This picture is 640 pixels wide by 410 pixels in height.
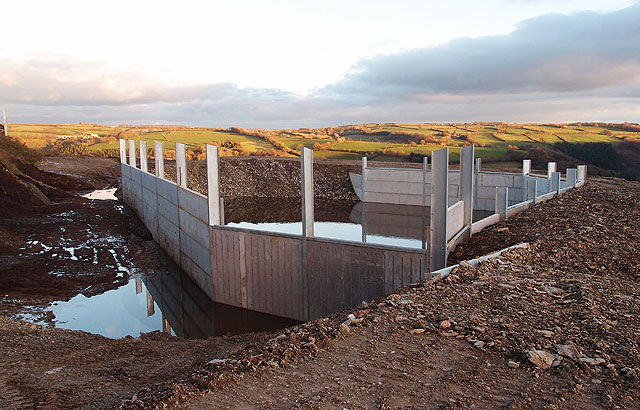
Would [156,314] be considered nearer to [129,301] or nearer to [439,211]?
[129,301]

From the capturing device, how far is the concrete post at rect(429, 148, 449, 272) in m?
8.99

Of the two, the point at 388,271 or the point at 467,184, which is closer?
the point at 388,271

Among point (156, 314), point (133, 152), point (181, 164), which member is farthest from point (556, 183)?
point (133, 152)

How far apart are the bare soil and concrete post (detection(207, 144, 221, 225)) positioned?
11.6ft

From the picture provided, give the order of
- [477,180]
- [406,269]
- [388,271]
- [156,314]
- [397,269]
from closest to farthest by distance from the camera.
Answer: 1. [406,269]
2. [397,269]
3. [388,271]
4. [156,314]
5. [477,180]

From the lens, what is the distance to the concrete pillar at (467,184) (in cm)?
1172

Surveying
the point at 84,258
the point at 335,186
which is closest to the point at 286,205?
the point at 335,186

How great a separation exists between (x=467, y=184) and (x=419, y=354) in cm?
745

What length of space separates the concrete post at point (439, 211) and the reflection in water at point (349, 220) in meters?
8.94

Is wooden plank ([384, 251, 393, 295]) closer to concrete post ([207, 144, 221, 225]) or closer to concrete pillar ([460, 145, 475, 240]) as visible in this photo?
concrete pillar ([460, 145, 475, 240])

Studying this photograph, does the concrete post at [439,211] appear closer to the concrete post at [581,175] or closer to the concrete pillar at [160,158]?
the concrete pillar at [160,158]

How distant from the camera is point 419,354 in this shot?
5.11m

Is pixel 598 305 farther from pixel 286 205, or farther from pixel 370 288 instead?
pixel 286 205

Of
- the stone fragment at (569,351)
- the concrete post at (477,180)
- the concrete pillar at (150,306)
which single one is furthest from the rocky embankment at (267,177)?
the stone fragment at (569,351)
